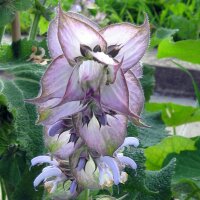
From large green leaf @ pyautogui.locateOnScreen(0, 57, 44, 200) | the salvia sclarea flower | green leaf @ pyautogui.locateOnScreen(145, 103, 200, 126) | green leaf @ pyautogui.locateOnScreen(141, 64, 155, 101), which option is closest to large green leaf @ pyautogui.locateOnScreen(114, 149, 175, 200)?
large green leaf @ pyautogui.locateOnScreen(0, 57, 44, 200)

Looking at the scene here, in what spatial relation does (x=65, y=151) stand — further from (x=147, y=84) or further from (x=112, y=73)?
(x=147, y=84)

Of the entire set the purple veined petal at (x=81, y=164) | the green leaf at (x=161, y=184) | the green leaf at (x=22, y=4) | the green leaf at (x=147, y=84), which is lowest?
the green leaf at (x=147, y=84)

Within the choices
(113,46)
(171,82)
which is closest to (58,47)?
(113,46)

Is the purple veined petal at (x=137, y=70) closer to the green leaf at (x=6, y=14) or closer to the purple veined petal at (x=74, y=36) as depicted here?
the purple veined petal at (x=74, y=36)

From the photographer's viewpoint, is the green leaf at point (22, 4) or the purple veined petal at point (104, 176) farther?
the green leaf at point (22, 4)

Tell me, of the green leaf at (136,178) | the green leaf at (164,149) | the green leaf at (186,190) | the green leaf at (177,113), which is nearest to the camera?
the green leaf at (136,178)

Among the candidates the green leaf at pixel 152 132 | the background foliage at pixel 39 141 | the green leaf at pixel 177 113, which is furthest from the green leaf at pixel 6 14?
the green leaf at pixel 177 113
